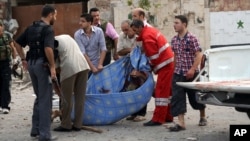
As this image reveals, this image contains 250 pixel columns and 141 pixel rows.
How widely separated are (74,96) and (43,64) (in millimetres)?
926

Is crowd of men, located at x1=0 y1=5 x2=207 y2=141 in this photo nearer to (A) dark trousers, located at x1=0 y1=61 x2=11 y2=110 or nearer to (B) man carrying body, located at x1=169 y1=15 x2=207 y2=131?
(B) man carrying body, located at x1=169 y1=15 x2=207 y2=131

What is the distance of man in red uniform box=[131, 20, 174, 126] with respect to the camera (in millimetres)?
7660

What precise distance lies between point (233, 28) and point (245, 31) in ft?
1.32

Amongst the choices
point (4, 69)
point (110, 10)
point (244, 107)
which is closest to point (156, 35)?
point (244, 107)

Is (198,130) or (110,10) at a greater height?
(110,10)

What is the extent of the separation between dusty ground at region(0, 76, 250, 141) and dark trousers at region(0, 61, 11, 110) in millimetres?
226

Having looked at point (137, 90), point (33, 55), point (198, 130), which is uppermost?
point (33, 55)

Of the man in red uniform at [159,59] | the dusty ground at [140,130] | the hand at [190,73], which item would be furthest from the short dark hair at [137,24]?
the dusty ground at [140,130]

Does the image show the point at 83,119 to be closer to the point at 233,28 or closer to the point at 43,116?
the point at 43,116

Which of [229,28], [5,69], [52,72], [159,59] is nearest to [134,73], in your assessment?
[159,59]

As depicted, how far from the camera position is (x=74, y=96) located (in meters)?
7.49

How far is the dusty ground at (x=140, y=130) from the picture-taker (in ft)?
23.3

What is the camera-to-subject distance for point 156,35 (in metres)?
7.71

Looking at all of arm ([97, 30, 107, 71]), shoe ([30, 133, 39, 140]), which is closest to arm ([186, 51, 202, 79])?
arm ([97, 30, 107, 71])
